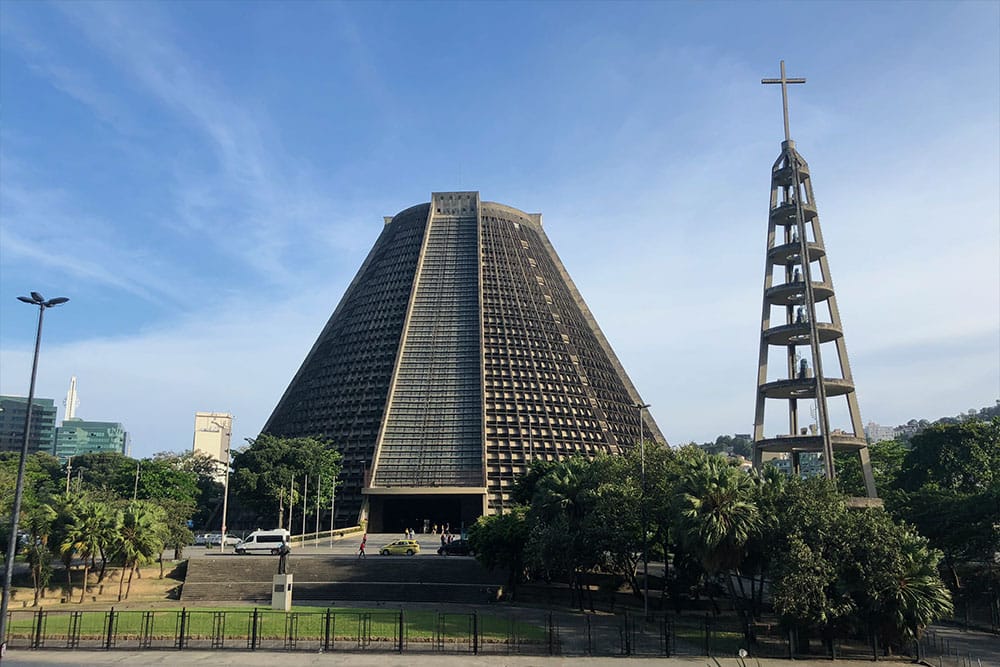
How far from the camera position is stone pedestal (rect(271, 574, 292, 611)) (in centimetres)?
3778

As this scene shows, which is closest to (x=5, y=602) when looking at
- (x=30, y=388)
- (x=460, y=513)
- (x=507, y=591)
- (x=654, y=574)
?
(x=30, y=388)

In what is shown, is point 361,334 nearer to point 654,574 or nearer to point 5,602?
point 654,574

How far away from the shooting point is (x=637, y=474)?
40906mm

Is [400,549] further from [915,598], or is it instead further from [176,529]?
[915,598]

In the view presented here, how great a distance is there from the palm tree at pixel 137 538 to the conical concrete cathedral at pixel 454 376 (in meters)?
29.2

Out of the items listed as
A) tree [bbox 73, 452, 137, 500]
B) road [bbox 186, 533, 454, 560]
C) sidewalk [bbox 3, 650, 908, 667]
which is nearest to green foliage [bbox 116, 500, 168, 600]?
road [bbox 186, 533, 454, 560]

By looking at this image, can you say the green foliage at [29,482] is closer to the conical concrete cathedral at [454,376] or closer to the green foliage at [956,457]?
the conical concrete cathedral at [454,376]

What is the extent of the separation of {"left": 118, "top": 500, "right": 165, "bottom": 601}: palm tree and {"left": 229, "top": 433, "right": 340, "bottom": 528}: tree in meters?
20.1

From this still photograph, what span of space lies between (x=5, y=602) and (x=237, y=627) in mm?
9992

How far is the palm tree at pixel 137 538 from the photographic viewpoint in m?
41.8

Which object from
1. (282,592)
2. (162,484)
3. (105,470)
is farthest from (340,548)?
(105,470)

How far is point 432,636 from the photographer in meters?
30.6

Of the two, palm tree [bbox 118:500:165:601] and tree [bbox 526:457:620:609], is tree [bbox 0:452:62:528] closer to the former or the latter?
palm tree [bbox 118:500:165:601]

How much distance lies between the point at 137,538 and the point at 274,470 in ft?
79.7
